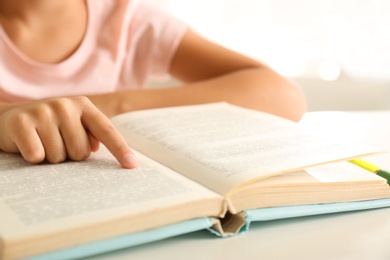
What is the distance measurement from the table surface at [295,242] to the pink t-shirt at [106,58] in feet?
1.99

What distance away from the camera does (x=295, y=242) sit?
488mm

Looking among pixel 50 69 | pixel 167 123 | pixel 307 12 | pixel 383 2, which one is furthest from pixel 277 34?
pixel 167 123

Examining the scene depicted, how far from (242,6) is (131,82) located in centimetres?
35

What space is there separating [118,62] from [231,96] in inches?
11.8

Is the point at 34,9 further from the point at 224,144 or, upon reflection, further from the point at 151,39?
the point at 224,144

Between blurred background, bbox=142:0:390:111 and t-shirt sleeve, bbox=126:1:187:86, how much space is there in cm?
19

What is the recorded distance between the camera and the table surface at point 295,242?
18.1 inches

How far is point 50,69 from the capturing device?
1015mm

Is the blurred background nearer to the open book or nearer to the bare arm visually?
the bare arm

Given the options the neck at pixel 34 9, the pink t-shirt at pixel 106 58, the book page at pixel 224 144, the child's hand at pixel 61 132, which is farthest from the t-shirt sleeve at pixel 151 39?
the child's hand at pixel 61 132

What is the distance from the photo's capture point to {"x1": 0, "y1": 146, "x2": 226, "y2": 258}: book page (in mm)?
419

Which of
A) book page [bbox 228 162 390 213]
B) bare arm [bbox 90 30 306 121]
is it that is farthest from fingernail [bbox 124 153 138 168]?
bare arm [bbox 90 30 306 121]

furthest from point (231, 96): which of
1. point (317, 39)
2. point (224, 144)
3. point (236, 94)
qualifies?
point (317, 39)

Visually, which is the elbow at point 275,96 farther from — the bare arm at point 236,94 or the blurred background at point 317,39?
the blurred background at point 317,39
